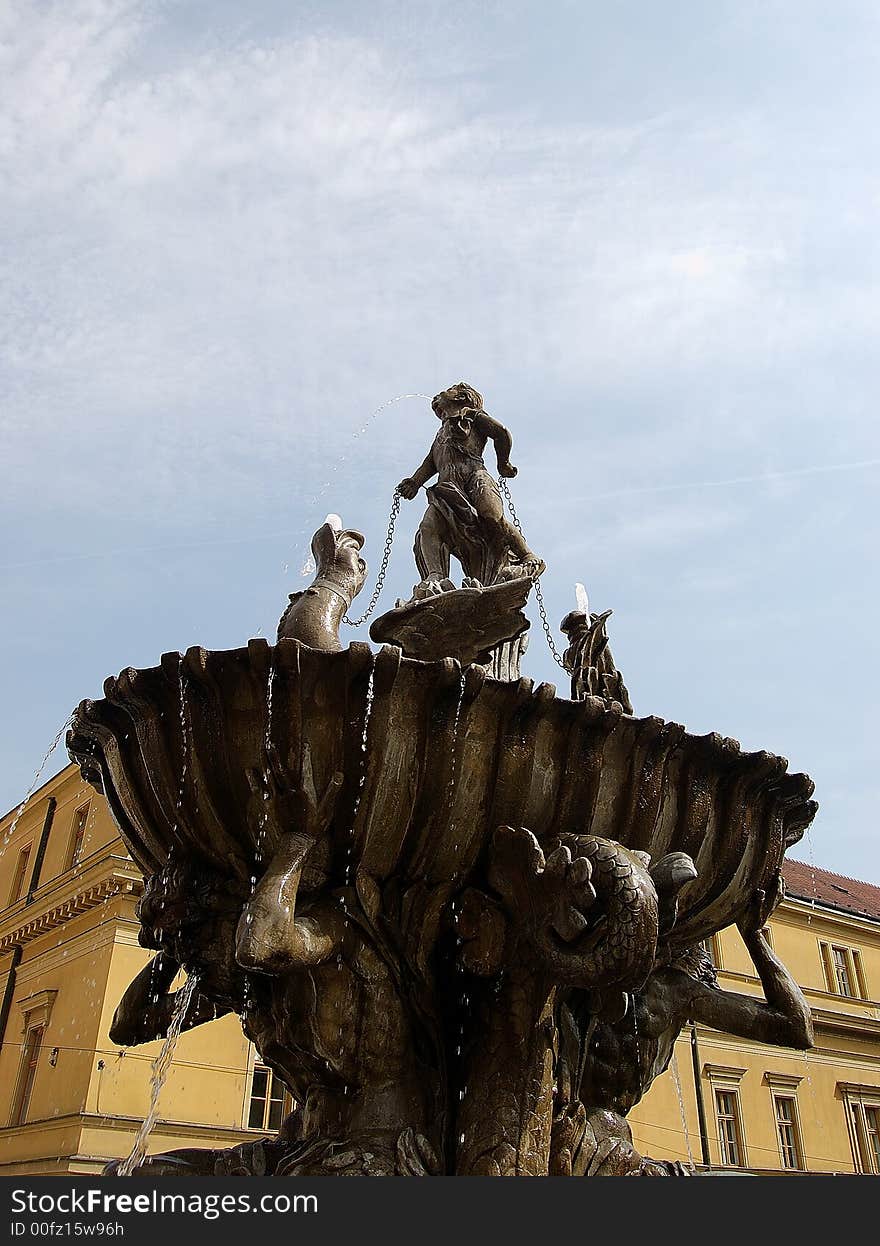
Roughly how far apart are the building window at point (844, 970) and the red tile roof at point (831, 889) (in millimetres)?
1060

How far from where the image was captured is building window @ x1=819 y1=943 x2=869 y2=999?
25766 mm

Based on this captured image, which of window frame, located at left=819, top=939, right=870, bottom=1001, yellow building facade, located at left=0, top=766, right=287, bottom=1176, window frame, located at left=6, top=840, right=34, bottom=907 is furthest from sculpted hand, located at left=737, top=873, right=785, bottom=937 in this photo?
window frame, located at left=819, top=939, right=870, bottom=1001

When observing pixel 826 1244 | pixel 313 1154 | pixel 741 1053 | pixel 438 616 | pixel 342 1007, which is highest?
pixel 741 1053

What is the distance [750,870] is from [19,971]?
20.5 m

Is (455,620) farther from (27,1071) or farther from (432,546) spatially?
(27,1071)

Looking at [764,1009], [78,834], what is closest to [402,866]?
[764,1009]

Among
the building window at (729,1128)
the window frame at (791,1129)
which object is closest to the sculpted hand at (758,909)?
the building window at (729,1128)

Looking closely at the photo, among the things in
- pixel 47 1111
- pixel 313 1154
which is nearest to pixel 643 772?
pixel 313 1154

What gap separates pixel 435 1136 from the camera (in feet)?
11.5

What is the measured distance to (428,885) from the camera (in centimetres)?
372

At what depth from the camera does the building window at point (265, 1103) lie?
17.1 meters

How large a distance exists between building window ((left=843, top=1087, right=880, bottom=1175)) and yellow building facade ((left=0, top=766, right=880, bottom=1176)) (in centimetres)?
5

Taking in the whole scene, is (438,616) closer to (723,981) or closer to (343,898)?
(343,898)

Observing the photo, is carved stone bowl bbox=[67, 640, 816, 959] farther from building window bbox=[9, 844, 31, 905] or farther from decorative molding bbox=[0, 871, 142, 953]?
building window bbox=[9, 844, 31, 905]
